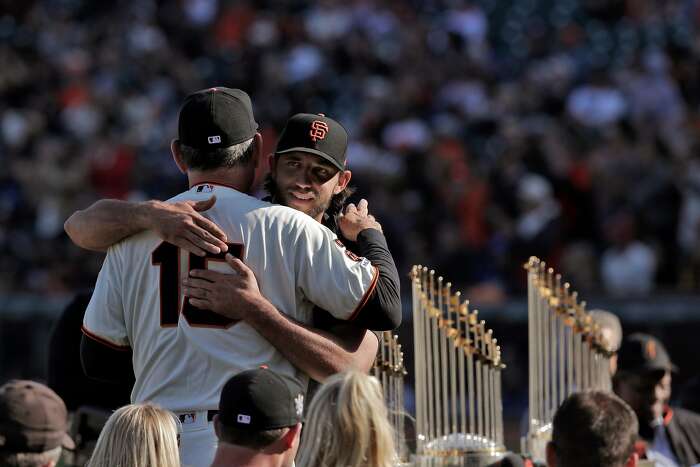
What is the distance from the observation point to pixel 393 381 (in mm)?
5328

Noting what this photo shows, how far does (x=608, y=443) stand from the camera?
13.3 ft

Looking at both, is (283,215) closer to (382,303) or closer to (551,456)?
(382,303)

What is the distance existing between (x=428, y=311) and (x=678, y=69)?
9570 mm

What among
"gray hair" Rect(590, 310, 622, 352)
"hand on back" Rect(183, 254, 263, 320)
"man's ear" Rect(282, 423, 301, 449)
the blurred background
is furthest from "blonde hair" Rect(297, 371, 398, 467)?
the blurred background

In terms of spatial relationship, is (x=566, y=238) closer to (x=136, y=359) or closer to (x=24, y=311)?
(x=24, y=311)

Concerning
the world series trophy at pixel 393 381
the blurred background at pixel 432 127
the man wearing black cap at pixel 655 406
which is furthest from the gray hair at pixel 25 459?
the blurred background at pixel 432 127

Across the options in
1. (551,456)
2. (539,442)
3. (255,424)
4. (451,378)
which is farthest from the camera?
(539,442)

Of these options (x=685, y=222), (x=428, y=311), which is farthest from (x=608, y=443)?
(x=685, y=222)

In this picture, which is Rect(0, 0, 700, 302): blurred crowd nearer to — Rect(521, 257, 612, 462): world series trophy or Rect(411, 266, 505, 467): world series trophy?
Rect(521, 257, 612, 462): world series trophy

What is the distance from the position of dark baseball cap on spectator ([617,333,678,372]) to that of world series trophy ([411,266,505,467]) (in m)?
1.38

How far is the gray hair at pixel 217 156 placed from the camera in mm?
4551

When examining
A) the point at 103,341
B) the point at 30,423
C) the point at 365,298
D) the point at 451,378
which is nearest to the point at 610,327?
the point at 451,378

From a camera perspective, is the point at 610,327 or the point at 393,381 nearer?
the point at 393,381

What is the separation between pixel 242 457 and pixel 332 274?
77 centimetres
